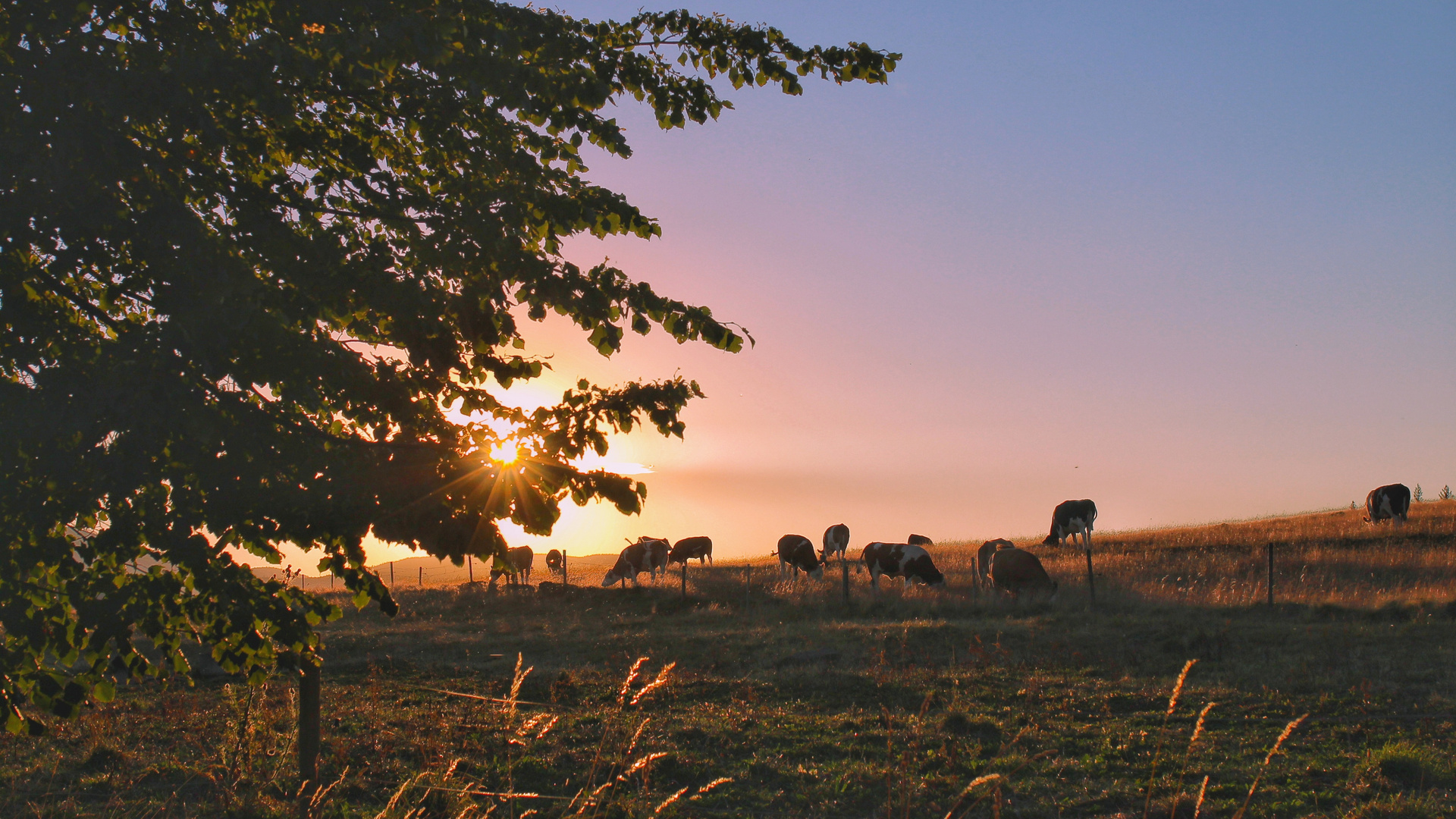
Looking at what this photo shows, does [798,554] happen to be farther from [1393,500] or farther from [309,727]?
[309,727]

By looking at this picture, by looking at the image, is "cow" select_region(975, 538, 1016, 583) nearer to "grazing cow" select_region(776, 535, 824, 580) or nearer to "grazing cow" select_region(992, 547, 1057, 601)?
"grazing cow" select_region(992, 547, 1057, 601)

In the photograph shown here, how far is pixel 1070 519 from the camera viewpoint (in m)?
36.9

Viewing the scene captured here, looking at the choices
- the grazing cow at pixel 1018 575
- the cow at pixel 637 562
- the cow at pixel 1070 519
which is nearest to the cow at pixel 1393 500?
the cow at pixel 1070 519

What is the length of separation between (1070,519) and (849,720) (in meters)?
29.3

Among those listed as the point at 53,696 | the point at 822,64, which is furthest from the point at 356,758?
the point at 822,64

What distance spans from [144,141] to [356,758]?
571cm

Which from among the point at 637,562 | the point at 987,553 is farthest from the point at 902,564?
the point at 637,562

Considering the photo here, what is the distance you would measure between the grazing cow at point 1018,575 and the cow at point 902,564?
253cm

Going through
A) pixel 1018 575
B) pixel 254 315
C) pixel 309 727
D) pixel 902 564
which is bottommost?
pixel 1018 575

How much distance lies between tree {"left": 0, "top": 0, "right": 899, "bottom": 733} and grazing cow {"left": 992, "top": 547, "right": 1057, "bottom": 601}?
19.1 meters

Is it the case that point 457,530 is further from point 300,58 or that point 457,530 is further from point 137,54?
point 137,54

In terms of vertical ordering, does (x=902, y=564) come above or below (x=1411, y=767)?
above

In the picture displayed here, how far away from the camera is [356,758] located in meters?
8.53

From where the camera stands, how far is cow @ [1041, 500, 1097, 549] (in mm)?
36844
